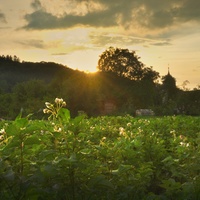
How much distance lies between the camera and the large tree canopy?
92.7 m

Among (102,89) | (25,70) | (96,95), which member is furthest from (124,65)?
(25,70)

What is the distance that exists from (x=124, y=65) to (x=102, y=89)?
20.2 meters

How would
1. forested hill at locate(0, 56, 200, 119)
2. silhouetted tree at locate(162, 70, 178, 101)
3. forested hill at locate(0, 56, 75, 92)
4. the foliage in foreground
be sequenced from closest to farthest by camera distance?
the foliage in foreground → forested hill at locate(0, 56, 200, 119) → silhouetted tree at locate(162, 70, 178, 101) → forested hill at locate(0, 56, 75, 92)

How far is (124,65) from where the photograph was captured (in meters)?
93.4

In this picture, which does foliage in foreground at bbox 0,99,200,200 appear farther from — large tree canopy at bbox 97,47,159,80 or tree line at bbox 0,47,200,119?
large tree canopy at bbox 97,47,159,80

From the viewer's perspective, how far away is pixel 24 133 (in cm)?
398

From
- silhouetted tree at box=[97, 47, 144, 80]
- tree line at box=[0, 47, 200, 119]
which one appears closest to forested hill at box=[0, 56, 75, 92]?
tree line at box=[0, 47, 200, 119]

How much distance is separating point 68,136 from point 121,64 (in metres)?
88.8

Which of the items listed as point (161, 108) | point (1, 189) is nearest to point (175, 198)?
point (1, 189)

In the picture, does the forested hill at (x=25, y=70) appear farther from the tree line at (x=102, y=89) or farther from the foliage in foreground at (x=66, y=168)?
the foliage in foreground at (x=66, y=168)

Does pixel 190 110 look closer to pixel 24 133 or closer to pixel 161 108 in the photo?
pixel 161 108

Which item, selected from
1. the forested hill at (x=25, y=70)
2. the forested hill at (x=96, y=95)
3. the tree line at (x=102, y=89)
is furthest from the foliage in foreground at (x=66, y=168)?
the forested hill at (x=25, y=70)

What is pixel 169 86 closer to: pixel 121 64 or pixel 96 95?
pixel 121 64

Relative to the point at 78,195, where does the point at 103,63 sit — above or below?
above
